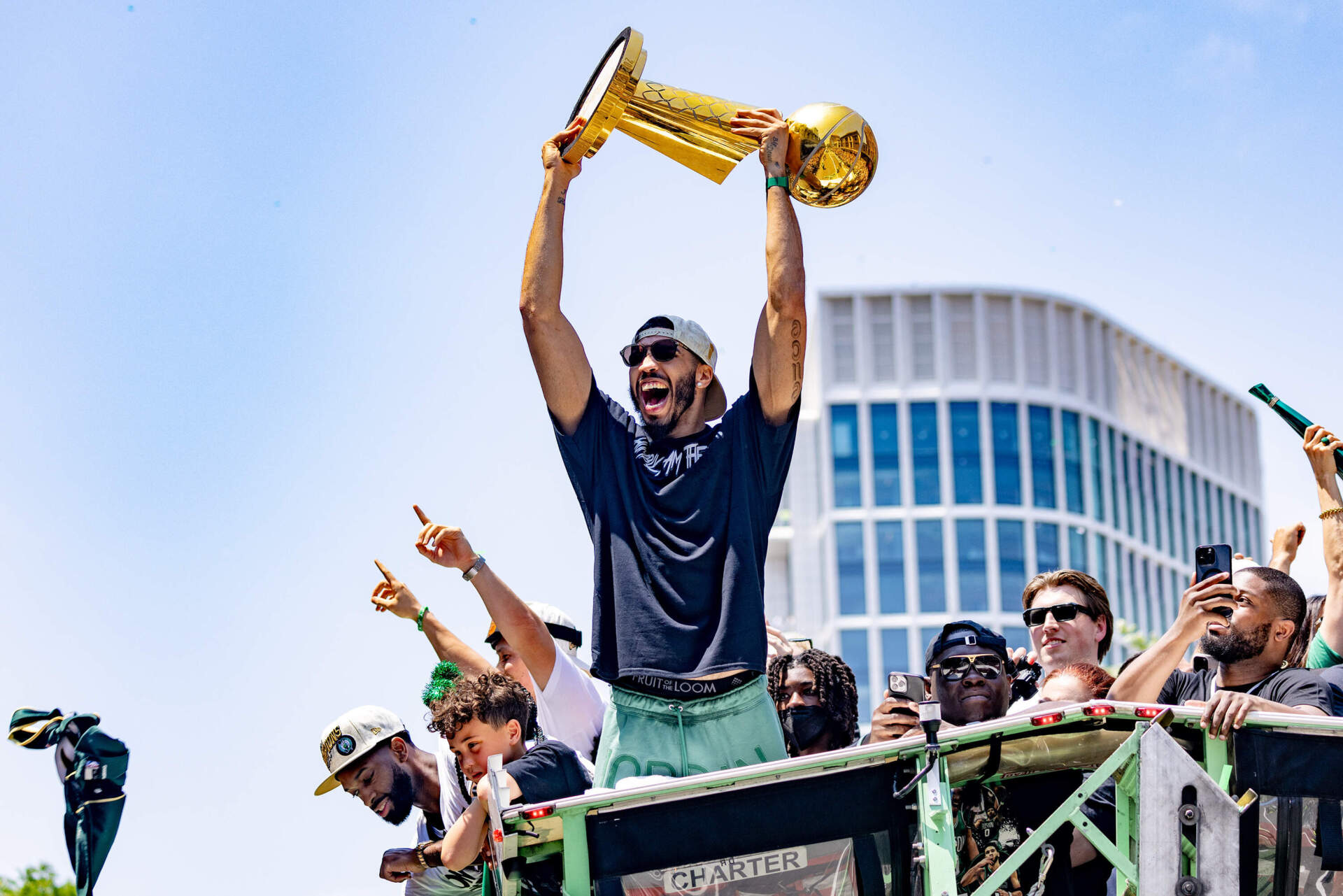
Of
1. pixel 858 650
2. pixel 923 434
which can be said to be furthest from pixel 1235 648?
pixel 923 434

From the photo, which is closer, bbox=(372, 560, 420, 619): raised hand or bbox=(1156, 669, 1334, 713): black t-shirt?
bbox=(1156, 669, 1334, 713): black t-shirt

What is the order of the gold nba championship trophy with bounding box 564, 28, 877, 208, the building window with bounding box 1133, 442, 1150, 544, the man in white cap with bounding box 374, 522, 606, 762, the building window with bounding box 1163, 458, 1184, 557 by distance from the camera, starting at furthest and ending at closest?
1. the building window with bounding box 1163, 458, 1184, 557
2. the building window with bounding box 1133, 442, 1150, 544
3. the man in white cap with bounding box 374, 522, 606, 762
4. the gold nba championship trophy with bounding box 564, 28, 877, 208

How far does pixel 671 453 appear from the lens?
16.5 ft

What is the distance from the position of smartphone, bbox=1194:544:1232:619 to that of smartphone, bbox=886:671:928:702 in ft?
3.47

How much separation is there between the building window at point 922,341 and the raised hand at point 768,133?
73601 mm

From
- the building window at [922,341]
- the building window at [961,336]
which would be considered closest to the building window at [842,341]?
the building window at [922,341]

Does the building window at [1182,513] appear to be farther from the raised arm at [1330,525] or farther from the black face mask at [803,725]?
the black face mask at [803,725]

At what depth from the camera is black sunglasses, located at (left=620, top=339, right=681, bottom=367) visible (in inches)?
200

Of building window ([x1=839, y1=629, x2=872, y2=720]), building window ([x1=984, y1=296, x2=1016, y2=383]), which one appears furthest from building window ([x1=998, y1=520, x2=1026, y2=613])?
building window ([x1=984, y1=296, x2=1016, y2=383])

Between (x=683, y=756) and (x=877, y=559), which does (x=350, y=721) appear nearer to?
(x=683, y=756)

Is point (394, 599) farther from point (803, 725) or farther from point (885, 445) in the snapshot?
point (885, 445)

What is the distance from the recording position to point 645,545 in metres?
4.87

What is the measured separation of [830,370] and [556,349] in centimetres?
7407

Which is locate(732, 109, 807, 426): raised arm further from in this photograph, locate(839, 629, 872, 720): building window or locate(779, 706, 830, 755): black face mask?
locate(839, 629, 872, 720): building window
